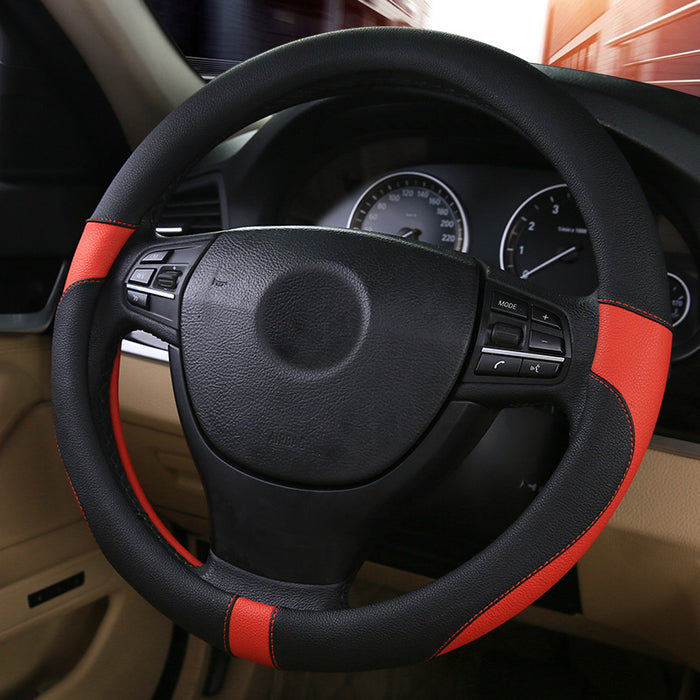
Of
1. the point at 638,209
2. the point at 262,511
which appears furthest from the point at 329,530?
the point at 638,209

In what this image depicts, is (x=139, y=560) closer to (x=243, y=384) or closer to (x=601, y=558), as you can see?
(x=243, y=384)

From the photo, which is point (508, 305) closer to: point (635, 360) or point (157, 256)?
point (635, 360)

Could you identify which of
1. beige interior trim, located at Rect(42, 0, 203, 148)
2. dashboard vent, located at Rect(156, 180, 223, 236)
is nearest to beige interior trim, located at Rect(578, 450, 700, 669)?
dashboard vent, located at Rect(156, 180, 223, 236)

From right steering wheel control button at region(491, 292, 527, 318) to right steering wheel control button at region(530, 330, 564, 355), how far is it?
0.07 feet

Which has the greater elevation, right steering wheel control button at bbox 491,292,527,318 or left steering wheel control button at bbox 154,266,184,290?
right steering wheel control button at bbox 491,292,527,318

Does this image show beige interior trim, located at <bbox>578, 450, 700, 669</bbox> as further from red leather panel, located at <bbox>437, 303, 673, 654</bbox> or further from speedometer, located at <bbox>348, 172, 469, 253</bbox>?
speedometer, located at <bbox>348, 172, 469, 253</bbox>

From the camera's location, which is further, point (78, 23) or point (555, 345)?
point (78, 23)

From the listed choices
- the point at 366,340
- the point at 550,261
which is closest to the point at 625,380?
the point at 366,340

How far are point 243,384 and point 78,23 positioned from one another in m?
0.65

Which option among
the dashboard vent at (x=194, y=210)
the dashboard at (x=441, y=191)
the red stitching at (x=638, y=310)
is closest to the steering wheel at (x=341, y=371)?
the red stitching at (x=638, y=310)

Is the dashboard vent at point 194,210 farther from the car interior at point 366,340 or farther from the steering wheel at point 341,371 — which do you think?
the steering wheel at point 341,371

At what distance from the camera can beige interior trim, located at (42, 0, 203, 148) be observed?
98 cm

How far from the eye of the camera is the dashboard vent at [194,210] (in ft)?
3.47

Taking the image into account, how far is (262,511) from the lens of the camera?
2.06 feet
